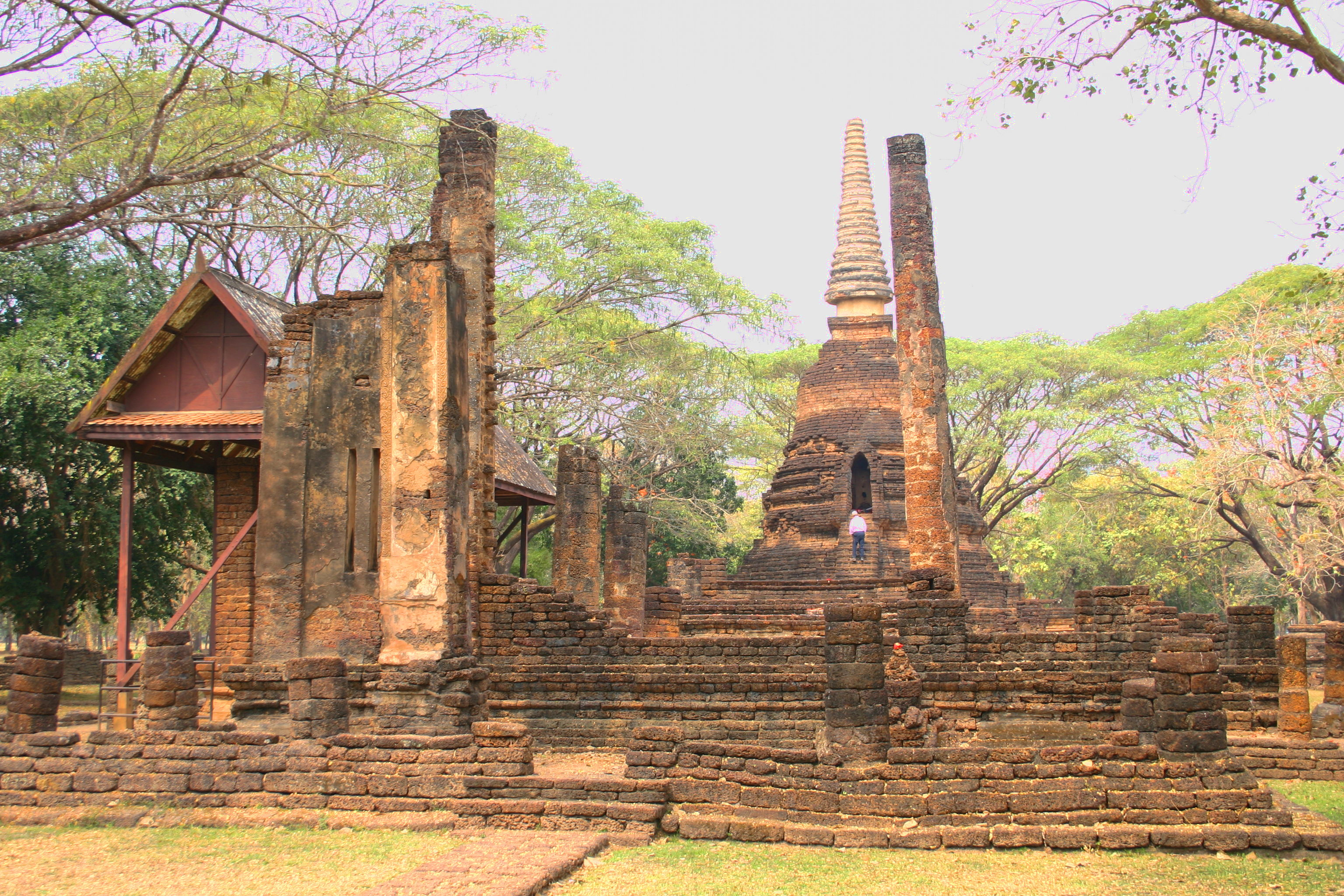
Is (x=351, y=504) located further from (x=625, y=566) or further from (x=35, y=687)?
(x=625, y=566)

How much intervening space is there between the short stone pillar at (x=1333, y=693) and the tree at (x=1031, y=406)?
1776 centimetres

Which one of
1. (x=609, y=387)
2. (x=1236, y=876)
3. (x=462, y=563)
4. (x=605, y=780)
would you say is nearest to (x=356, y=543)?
(x=462, y=563)

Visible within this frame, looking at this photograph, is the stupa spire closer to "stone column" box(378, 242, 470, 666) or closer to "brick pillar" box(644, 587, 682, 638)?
"brick pillar" box(644, 587, 682, 638)

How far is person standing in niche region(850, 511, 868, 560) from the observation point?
21.1m

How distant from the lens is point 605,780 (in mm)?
7484

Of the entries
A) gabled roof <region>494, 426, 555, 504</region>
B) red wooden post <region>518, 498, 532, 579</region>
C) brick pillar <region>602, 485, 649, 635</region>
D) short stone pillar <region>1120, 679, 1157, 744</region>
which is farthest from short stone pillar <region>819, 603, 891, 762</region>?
brick pillar <region>602, 485, 649, 635</region>

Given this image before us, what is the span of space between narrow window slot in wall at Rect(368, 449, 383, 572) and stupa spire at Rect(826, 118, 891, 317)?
722 inches

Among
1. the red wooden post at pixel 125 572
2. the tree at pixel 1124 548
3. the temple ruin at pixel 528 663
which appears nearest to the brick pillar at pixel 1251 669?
the temple ruin at pixel 528 663

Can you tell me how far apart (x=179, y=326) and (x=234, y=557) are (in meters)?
2.65

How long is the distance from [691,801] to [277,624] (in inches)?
168

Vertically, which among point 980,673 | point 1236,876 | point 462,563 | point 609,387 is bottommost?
point 1236,876

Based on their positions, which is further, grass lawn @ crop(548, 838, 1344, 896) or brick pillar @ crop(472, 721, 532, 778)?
brick pillar @ crop(472, 721, 532, 778)

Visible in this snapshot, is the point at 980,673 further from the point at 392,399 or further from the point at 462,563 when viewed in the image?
the point at 392,399

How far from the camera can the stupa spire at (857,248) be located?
27.8 metres
